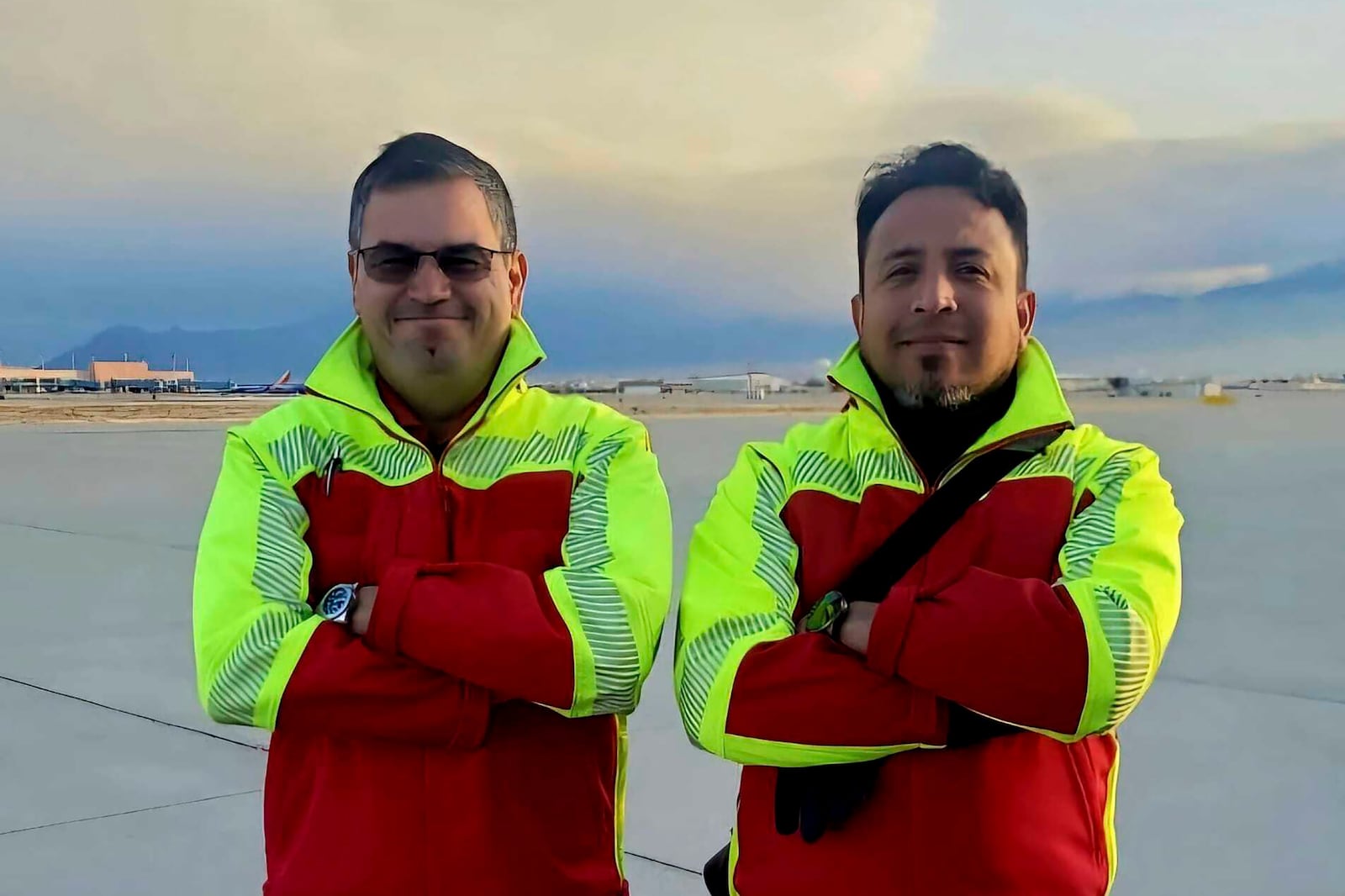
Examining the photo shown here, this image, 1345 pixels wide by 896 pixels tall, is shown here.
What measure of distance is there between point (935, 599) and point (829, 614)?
0.62 feet

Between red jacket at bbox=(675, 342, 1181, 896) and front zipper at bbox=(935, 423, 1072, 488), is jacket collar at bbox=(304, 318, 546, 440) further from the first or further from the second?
front zipper at bbox=(935, 423, 1072, 488)

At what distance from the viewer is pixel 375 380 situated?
206 centimetres

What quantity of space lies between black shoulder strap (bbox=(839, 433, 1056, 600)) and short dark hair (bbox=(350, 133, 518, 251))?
0.88 metres

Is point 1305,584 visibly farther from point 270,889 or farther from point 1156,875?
point 270,889

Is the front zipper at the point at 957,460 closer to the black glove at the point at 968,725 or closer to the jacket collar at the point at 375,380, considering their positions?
the black glove at the point at 968,725

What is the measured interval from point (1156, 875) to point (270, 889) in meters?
2.19

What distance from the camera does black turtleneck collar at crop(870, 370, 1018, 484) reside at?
6.09ft

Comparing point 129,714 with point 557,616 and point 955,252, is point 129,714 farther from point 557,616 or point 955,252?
point 955,252

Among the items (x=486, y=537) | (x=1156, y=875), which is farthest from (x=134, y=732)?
(x=1156, y=875)

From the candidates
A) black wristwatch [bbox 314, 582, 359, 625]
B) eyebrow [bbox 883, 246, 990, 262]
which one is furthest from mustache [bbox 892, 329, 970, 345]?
black wristwatch [bbox 314, 582, 359, 625]

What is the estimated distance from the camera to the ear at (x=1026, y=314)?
187 centimetres

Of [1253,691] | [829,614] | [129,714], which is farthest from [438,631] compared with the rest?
[1253,691]

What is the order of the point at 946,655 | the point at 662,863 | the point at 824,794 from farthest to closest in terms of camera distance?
the point at 662,863 → the point at 824,794 → the point at 946,655

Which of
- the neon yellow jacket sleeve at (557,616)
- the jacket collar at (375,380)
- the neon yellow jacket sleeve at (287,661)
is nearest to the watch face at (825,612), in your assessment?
the neon yellow jacket sleeve at (557,616)
